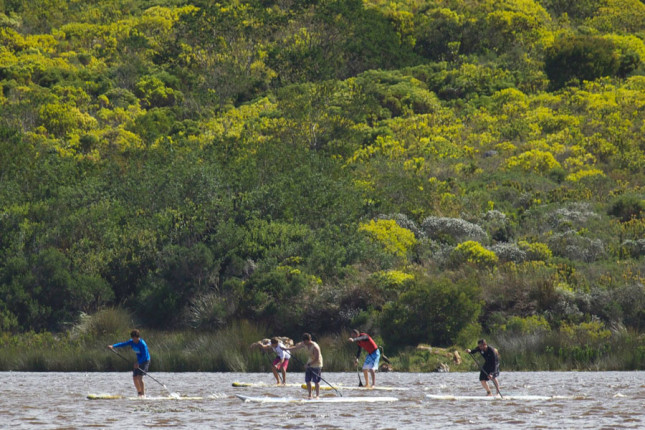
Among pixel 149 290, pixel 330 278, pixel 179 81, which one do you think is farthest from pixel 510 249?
pixel 179 81

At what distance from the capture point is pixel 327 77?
95438 mm

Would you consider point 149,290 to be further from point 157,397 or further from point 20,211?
point 157,397

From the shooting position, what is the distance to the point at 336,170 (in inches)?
2559

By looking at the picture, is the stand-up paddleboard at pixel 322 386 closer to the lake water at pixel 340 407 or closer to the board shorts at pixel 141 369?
the lake water at pixel 340 407

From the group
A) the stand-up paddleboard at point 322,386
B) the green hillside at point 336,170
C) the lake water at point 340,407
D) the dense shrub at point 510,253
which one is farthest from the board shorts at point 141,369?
the dense shrub at point 510,253

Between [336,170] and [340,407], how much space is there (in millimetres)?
40714

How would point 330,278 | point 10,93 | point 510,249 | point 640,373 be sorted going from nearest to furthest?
point 640,373 < point 330,278 < point 510,249 < point 10,93

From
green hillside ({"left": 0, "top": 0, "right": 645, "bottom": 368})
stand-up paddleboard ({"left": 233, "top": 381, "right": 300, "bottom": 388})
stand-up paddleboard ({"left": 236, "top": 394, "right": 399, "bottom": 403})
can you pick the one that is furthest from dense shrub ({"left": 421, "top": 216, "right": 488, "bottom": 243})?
stand-up paddleboard ({"left": 236, "top": 394, "right": 399, "bottom": 403})

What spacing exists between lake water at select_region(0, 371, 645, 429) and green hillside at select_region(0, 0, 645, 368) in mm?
8848

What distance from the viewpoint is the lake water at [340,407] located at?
20875mm

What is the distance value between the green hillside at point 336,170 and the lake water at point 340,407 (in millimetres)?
8848

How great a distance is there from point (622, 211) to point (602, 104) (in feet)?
70.1

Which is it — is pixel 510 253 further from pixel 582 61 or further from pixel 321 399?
pixel 582 61

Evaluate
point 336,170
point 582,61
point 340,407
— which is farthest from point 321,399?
point 582,61
